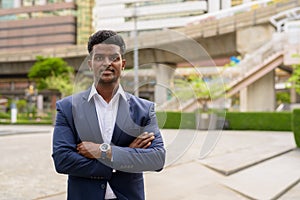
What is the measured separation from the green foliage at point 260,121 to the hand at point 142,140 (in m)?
24.6

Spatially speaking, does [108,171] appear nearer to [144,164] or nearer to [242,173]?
[144,164]

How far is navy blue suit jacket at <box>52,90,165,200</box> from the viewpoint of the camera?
192 cm

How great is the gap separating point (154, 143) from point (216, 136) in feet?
1.52

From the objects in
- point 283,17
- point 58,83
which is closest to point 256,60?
point 283,17

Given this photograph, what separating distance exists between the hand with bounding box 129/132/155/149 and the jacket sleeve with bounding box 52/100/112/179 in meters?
0.19

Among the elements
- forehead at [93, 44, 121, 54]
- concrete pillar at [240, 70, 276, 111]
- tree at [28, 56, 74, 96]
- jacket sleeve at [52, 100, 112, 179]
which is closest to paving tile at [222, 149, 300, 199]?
jacket sleeve at [52, 100, 112, 179]

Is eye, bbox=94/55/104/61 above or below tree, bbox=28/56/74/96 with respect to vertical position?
below

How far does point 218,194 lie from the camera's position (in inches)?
251

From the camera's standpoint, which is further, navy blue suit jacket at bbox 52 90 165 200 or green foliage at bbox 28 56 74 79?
green foliage at bbox 28 56 74 79

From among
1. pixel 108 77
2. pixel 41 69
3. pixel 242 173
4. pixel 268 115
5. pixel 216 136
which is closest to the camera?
pixel 108 77

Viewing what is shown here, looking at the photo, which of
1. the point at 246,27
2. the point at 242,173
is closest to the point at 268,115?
the point at 246,27

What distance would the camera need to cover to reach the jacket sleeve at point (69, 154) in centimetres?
197

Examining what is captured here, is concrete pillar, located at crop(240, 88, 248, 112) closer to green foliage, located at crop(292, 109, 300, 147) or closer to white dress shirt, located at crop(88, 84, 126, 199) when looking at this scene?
green foliage, located at crop(292, 109, 300, 147)

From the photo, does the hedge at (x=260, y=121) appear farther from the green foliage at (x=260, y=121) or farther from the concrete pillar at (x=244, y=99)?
Result: the concrete pillar at (x=244, y=99)
